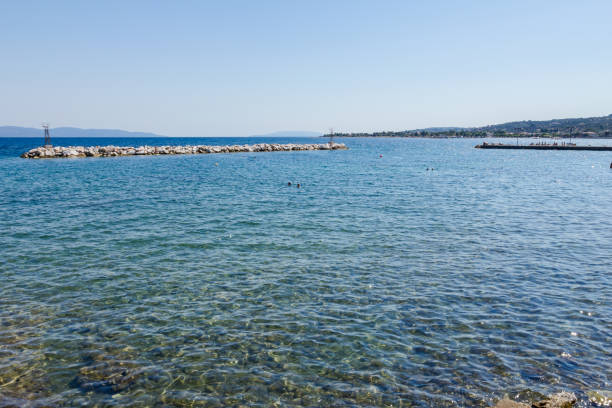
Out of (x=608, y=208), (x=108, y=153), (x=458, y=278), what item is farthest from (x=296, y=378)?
(x=108, y=153)

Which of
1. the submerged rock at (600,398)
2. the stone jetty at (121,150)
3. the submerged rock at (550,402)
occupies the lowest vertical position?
the submerged rock at (600,398)

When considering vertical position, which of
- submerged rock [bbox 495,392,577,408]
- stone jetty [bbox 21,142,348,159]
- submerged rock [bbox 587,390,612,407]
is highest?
stone jetty [bbox 21,142,348,159]

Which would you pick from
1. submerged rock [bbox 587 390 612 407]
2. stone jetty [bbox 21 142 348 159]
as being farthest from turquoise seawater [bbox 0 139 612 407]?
stone jetty [bbox 21 142 348 159]

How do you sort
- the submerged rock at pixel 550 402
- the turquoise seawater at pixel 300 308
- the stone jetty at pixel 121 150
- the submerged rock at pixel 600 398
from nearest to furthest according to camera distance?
1. the submerged rock at pixel 550 402
2. the submerged rock at pixel 600 398
3. the turquoise seawater at pixel 300 308
4. the stone jetty at pixel 121 150

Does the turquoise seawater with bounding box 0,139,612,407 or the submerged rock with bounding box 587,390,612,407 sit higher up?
the turquoise seawater with bounding box 0,139,612,407

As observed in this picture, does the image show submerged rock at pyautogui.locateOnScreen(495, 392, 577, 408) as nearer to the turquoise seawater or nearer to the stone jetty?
the turquoise seawater

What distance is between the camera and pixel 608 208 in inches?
1178

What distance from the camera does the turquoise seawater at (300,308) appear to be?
8.70m

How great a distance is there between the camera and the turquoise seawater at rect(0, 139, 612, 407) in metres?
8.70

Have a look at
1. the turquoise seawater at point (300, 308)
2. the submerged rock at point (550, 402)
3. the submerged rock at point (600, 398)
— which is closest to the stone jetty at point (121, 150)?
the turquoise seawater at point (300, 308)

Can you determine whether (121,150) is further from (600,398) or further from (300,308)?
(600,398)

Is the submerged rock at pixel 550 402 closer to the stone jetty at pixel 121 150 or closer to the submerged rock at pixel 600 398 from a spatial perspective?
the submerged rock at pixel 600 398

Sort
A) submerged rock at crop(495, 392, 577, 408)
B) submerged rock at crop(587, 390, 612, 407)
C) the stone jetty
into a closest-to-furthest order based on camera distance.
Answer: submerged rock at crop(495, 392, 577, 408)
submerged rock at crop(587, 390, 612, 407)
the stone jetty

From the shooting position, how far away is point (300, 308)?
12359 millimetres
